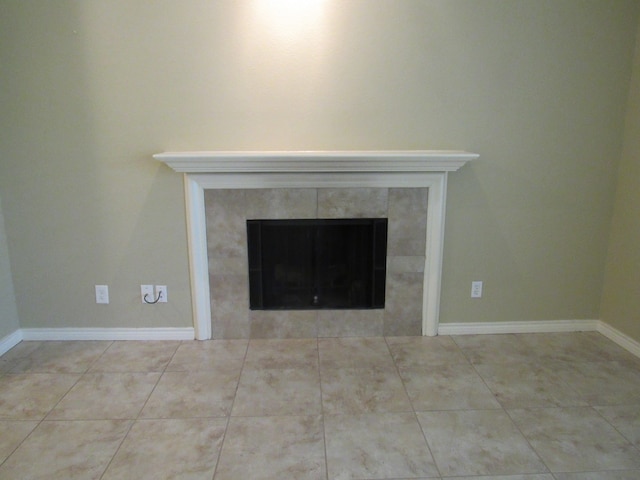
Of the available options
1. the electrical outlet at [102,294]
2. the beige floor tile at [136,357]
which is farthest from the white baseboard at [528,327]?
the electrical outlet at [102,294]

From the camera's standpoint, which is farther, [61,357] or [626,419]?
[61,357]

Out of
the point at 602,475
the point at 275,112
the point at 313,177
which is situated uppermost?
the point at 275,112

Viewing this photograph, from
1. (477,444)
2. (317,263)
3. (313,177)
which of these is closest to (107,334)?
(317,263)

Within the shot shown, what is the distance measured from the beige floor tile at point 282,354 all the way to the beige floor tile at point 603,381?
132 centimetres

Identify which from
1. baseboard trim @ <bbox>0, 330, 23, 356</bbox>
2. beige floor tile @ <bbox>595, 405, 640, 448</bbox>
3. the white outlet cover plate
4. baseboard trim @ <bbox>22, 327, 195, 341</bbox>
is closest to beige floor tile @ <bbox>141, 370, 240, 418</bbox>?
baseboard trim @ <bbox>22, 327, 195, 341</bbox>

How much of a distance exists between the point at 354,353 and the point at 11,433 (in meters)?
1.63

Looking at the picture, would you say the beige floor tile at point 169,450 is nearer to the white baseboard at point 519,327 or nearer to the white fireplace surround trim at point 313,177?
the white fireplace surround trim at point 313,177

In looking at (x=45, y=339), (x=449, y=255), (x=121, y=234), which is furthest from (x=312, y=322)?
(x=45, y=339)

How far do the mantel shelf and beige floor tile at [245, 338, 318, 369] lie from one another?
1014 millimetres

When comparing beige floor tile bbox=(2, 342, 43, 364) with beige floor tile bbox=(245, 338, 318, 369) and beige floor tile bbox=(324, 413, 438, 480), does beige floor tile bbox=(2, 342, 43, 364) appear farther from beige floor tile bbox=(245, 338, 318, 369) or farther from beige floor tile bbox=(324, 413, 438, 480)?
beige floor tile bbox=(324, 413, 438, 480)

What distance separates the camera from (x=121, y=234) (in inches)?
101

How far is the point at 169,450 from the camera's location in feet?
5.74

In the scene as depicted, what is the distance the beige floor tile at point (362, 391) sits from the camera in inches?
79.4

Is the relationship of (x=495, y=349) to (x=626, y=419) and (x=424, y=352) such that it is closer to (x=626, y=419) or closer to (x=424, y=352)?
(x=424, y=352)
